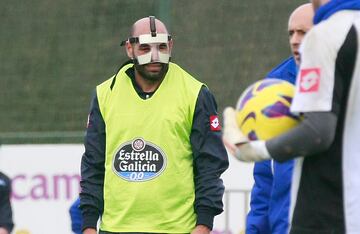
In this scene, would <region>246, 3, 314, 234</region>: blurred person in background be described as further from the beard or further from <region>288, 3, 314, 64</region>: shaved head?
the beard

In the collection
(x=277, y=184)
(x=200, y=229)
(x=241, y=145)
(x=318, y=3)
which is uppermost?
(x=318, y=3)

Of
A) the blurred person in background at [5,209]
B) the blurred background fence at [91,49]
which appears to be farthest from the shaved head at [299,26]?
the blurred background fence at [91,49]

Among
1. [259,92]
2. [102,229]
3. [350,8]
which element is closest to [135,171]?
[102,229]

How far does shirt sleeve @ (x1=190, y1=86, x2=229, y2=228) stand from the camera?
16.9 feet

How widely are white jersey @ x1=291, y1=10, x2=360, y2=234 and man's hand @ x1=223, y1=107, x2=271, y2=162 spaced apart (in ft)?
0.53

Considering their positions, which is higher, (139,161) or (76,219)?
(139,161)

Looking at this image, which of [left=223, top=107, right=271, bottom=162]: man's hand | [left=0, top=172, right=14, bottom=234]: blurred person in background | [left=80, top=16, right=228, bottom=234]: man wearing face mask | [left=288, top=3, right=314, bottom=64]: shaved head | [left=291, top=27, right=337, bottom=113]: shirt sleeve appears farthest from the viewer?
[left=0, top=172, right=14, bottom=234]: blurred person in background

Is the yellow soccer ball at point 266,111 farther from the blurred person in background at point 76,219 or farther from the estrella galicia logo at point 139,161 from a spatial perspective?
the blurred person in background at point 76,219

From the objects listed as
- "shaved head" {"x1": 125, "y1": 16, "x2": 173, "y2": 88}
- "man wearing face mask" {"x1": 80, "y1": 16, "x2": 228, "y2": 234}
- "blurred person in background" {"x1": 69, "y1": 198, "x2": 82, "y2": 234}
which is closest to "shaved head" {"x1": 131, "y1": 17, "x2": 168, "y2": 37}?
"shaved head" {"x1": 125, "y1": 16, "x2": 173, "y2": 88}

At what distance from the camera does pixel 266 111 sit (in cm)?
365

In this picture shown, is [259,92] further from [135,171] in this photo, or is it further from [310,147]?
[135,171]

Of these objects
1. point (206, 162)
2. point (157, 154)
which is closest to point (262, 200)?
point (206, 162)

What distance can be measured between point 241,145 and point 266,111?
0.51 ft

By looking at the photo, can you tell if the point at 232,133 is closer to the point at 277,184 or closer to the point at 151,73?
the point at 277,184
